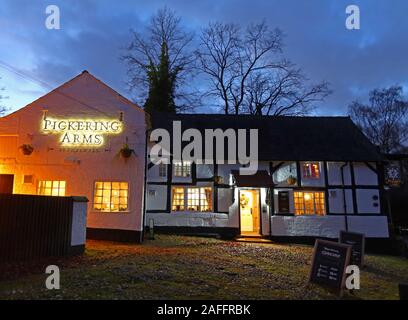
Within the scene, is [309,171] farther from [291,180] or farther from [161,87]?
[161,87]

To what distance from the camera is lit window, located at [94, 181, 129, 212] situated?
13.2 m

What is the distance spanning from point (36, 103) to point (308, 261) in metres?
12.3

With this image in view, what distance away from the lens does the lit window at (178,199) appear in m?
16.0

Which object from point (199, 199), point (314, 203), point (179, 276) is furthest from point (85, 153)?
point (314, 203)

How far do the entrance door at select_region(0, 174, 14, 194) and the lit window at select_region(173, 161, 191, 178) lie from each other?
23.1ft

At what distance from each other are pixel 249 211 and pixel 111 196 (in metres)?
6.97

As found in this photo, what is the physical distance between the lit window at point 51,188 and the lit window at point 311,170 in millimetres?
11383

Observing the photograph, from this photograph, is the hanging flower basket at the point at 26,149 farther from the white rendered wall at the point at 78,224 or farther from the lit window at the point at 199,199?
the lit window at the point at 199,199

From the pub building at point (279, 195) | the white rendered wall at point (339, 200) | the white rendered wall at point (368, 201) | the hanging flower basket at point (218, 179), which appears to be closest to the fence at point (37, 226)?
the pub building at point (279, 195)

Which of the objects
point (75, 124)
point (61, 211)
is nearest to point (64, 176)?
point (75, 124)

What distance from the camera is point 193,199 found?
16.0 metres
